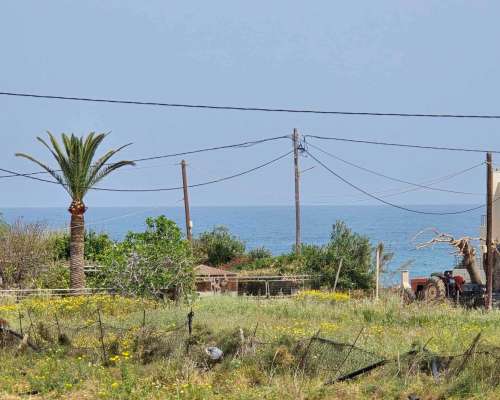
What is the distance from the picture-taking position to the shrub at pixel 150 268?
88.3 ft

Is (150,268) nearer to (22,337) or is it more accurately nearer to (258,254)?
(22,337)

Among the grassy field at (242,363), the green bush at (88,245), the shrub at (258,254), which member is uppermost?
the green bush at (88,245)

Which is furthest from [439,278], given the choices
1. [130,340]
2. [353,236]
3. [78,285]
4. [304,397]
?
[304,397]

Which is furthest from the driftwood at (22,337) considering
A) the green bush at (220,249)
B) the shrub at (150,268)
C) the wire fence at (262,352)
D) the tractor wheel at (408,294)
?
the green bush at (220,249)

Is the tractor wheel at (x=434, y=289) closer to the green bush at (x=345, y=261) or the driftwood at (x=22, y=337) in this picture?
the green bush at (x=345, y=261)

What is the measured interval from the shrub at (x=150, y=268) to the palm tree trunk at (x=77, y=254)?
11.7 feet

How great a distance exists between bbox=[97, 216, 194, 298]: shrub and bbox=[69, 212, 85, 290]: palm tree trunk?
357 centimetres

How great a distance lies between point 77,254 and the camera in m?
31.1

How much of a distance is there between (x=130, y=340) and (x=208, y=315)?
18.2 ft

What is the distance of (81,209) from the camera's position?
104ft

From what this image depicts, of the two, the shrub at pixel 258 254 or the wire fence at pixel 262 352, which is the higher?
the shrub at pixel 258 254

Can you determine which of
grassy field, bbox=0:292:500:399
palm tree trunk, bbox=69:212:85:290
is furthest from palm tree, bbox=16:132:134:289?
grassy field, bbox=0:292:500:399

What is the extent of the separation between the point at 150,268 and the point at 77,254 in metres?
5.44

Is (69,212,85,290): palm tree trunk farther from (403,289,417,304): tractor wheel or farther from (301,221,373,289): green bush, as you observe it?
(403,289,417,304): tractor wheel
